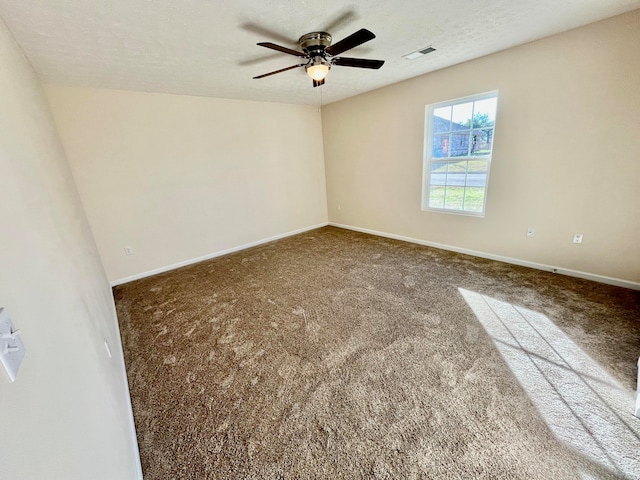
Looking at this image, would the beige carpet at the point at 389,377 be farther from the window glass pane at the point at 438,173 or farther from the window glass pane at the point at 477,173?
the window glass pane at the point at 438,173

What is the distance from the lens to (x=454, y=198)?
3.72 meters

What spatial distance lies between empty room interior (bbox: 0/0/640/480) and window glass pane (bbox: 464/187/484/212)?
26 millimetres

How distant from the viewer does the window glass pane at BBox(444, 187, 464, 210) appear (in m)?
3.65

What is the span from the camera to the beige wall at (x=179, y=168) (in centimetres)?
318

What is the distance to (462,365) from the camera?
186cm

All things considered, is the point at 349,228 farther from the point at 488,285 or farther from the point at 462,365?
the point at 462,365

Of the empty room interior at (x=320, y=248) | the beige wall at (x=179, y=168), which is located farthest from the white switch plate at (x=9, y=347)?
the beige wall at (x=179, y=168)

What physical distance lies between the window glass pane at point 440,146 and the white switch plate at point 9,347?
420 centimetres

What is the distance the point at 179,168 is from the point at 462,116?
13.0 ft

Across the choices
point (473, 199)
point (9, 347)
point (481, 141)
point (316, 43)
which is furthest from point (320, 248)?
point (9, 347)

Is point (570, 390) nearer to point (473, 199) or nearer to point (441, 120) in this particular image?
point (473, 199)

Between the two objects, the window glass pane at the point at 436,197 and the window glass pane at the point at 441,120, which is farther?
the window glass pane at the point at 436,197

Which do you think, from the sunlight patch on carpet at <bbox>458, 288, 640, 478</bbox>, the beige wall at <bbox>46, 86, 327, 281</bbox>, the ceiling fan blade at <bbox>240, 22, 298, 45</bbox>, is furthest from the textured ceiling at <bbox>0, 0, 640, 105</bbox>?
the sunlight patch on carpet at <bbox>458, 288, 640, 478</bbox>

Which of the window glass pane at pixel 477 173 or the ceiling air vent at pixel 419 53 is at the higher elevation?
the ceiling air vent at pixel 419 53
